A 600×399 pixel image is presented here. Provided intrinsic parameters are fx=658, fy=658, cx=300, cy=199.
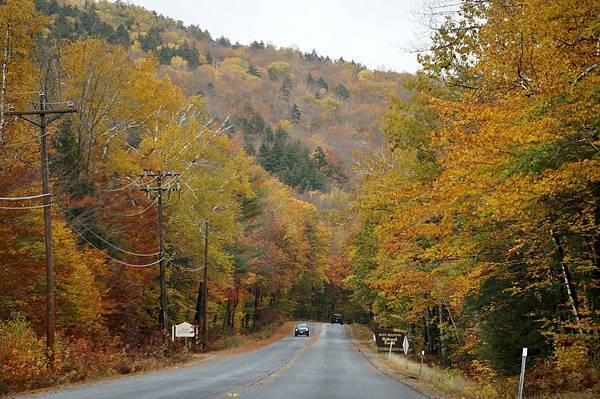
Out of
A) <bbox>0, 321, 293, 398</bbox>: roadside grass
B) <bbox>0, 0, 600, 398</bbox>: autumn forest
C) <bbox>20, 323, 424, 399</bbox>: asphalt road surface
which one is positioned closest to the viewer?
<bbox>0, 0, 600, 398</bbox>: autumn forest

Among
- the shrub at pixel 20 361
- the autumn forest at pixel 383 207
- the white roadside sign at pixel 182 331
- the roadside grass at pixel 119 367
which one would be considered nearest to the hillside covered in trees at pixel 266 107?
the autumn forest at pixel 383 207

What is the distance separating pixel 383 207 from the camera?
29203 mm

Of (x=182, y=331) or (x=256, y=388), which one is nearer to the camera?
(x=256, y=388)

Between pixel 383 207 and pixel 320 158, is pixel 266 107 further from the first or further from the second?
pixel 383 207

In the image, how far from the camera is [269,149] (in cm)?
14650

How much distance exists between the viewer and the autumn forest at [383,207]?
1240cm

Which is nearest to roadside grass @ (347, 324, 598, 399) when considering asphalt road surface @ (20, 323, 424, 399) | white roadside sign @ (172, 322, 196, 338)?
asphalt road surface @ (20, 323, 424, 399)

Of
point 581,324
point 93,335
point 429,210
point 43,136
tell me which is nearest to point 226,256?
point 93,335

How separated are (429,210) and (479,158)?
20.7 ft

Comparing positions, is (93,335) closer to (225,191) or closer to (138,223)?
(138,223)

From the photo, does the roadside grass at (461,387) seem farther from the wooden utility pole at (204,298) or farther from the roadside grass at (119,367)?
the wooden utility pole at (204,298)

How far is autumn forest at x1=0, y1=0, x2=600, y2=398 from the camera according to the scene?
12.4m

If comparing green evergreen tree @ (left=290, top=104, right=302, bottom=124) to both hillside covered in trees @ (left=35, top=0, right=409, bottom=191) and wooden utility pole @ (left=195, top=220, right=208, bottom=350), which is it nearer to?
hillside covered in trees @ (left=35, top=0, right=409, bottom=191)

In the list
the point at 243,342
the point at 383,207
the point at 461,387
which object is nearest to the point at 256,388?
the point at 461,387
